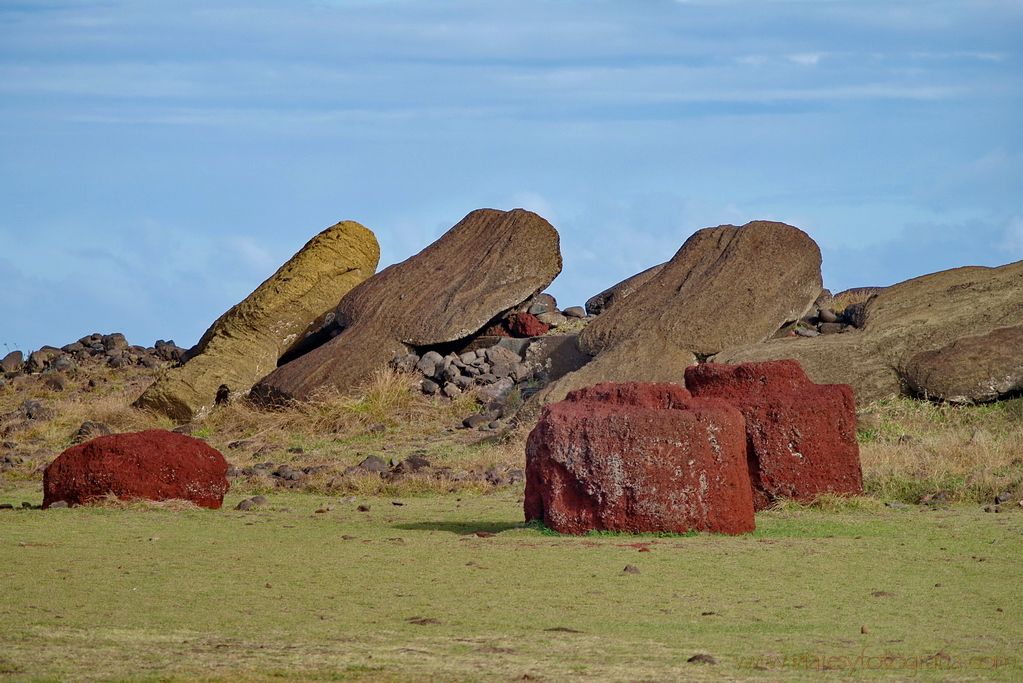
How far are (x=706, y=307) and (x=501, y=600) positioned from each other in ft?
35.1

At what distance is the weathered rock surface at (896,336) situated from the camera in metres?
15.7

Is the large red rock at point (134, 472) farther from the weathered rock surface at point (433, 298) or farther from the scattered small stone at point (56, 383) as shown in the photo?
the scattered small stone at point (56, 383)

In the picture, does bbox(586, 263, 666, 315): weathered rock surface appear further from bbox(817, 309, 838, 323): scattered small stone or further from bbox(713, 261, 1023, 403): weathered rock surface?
bbox(713, 261, 1023, 403): weathered rock surface

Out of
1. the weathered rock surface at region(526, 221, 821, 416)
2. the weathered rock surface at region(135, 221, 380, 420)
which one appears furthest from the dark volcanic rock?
the weathered rock surface at region(526, 221, 821, 416)

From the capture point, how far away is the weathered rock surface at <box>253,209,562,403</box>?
1939 cm

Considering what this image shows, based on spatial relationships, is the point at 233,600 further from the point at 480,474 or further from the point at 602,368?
the point at 602,368

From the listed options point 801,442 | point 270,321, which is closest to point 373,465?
point 801,442

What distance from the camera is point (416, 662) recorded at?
578 cm

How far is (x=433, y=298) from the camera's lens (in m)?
20.5

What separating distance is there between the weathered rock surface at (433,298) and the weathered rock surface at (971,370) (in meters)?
6.50

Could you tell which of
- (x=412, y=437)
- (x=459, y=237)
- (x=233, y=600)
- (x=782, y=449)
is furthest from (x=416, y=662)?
(x=459, y=237)

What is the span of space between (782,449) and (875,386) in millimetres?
A: 5636

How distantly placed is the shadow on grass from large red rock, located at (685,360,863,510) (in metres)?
1.98

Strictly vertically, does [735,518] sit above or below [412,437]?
below
